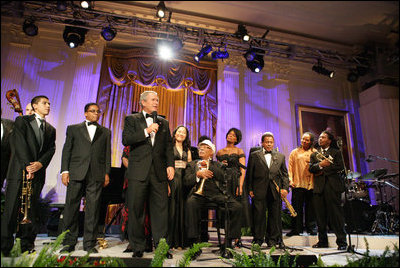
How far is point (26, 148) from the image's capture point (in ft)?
10.3

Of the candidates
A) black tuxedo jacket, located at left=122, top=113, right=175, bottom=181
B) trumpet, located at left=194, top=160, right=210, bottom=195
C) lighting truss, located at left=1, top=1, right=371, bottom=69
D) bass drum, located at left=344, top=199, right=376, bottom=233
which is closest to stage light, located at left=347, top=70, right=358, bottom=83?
lighting truss, located at left=1, top=1, right=371, bottom=69

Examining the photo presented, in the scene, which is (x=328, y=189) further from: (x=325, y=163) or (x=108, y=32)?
(x=108, y=32)

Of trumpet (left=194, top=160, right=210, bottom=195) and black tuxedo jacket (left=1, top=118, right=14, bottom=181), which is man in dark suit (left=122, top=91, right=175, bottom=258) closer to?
trumpet (left=194, top=160, right=210, bottom=195)

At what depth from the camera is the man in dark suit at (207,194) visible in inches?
137

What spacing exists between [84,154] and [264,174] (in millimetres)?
2593

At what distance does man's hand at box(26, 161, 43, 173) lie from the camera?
3.06 meters

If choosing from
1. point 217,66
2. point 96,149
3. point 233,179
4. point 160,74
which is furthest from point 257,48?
point 96,149

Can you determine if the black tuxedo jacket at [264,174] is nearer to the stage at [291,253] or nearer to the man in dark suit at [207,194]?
the man in dark suit at [207,194]

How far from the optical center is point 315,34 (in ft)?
28.1

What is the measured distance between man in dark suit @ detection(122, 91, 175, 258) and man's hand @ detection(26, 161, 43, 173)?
3.37 feet

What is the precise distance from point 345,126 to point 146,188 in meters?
7.88

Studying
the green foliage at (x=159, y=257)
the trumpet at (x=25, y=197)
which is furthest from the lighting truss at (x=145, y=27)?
the green foliage at (x=159, y=257)

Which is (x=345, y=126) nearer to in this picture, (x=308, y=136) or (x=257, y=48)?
(x=257, y=48)

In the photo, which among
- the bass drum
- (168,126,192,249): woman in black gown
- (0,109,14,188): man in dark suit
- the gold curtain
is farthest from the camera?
the gold curtain
